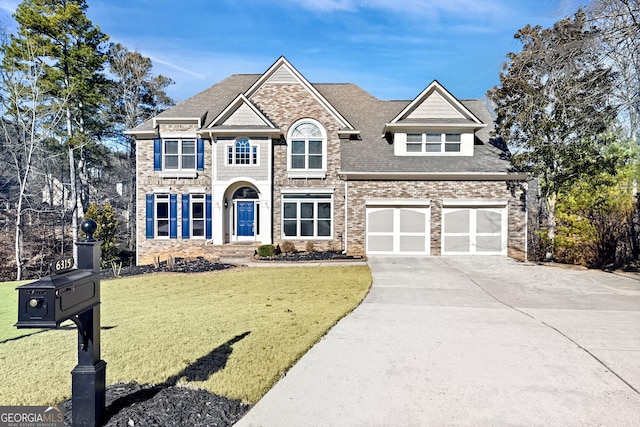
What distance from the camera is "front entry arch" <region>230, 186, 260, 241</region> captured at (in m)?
19.0

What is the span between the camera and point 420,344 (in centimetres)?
593

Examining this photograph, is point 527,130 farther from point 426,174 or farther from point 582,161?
point 426,174

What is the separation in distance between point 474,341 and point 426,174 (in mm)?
12171

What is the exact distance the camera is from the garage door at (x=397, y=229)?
699 inches

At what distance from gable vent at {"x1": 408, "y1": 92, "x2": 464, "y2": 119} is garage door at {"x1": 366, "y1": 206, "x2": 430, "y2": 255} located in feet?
15.4

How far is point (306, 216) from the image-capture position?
1853 cm

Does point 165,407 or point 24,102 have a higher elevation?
point 24,102

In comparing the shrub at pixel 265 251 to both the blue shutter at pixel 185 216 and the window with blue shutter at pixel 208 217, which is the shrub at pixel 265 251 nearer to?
the window with blue shutter at pixel 208 217

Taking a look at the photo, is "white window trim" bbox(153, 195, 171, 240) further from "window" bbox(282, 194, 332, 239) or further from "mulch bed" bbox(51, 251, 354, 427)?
"mulch bed" bbox(51, 251, 354, 427)

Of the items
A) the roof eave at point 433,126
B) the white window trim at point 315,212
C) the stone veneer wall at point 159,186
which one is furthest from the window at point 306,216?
the roof eave at point 433,126

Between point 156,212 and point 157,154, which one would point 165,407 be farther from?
point 157,154

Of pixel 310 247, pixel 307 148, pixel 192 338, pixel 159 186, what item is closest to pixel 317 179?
pixel 307 148

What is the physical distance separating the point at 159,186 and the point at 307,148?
25.8 feet

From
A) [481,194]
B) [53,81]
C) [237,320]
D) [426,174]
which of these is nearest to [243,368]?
[237,320]
